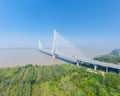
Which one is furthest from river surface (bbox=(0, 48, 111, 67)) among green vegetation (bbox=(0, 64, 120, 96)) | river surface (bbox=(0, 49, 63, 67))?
green vegetation (bbox=(0, 64, 120, 96))

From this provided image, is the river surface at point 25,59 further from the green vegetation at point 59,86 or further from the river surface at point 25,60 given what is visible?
the green vegetation at point 59,86

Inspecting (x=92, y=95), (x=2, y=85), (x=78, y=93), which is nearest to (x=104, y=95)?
(x=92, y=95)

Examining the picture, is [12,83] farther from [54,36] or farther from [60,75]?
[54,36]

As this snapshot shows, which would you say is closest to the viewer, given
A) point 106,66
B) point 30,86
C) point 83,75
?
point 30,86

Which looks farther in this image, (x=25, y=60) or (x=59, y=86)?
(x=25, y=60)

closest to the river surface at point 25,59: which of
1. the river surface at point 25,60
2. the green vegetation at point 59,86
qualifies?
the river surface at point 25,60

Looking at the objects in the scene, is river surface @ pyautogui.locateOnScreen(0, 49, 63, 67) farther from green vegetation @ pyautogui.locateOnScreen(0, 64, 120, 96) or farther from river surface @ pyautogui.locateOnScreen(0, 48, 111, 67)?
green vegetation @ pyautogui.locateOnScreen(0, 64, 120, 96)

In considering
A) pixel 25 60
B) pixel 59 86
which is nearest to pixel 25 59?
pixel 25 60

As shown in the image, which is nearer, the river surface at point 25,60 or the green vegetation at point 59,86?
the green vegetation at point 59,86

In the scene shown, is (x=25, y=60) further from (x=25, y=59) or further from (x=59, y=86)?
(x=59, y=86)

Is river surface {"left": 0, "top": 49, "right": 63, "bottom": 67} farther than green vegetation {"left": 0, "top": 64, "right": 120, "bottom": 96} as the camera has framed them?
Yes

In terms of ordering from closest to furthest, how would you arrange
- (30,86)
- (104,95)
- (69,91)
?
(104,95), (69,91), (30,86)
